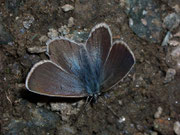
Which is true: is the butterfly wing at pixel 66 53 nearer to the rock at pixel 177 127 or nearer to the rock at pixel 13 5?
the rock at pixel 13 5

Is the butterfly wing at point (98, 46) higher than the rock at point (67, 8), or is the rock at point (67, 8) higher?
the rock at point (67, 8)

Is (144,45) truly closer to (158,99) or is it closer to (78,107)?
(158,99)

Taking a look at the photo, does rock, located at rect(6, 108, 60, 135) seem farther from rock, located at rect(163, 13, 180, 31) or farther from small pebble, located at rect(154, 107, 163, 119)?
rock, located at rect(163, 13, 180, 31)

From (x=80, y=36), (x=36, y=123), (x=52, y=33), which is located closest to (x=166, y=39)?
(x=80, y=36)

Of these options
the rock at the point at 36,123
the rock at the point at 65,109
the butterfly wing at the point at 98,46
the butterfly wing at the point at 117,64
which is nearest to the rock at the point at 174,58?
the butterfly wing at the point at 117,64

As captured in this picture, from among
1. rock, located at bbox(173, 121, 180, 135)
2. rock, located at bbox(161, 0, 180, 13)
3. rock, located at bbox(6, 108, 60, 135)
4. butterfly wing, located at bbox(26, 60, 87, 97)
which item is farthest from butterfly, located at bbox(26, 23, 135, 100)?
rock, located at bbox(161, 0, 180, 13)

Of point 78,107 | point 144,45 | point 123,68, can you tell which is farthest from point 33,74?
point 144,45

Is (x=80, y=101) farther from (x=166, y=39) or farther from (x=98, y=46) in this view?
(x=166, y=39)
